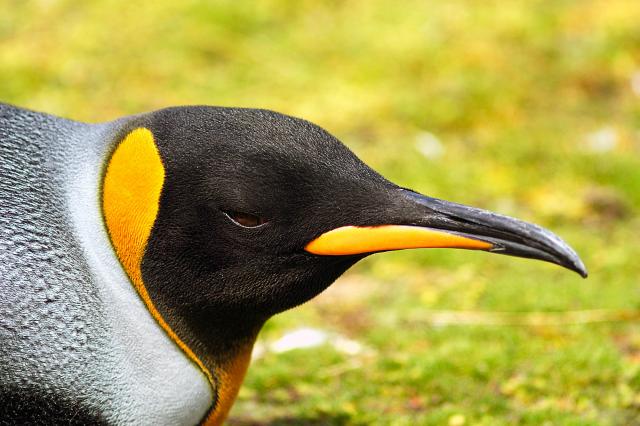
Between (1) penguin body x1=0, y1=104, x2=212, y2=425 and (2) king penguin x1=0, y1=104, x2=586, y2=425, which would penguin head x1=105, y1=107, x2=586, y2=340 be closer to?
(2) king penguin x1=0, y1=104, x2=586, y2=425

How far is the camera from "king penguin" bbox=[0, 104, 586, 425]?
9.29 ft

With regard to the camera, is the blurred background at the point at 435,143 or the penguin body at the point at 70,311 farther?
the blurred background at the point at 435,143

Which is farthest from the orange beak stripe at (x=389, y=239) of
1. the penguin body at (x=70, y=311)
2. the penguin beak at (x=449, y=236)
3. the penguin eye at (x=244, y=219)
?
the penguin body at (x=70, y=311)

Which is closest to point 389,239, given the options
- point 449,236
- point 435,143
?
point 449,236

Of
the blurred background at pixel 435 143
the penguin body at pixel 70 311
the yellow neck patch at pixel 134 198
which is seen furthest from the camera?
the blurred background at pixel 435 143

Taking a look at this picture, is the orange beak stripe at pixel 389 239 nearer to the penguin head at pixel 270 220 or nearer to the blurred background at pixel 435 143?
the penguin head at pixel 270 220

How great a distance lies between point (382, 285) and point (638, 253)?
5.28 ft

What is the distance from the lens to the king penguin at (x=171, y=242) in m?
2.83

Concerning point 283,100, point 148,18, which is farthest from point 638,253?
point 148,18

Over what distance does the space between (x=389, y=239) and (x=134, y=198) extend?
799 millimetres

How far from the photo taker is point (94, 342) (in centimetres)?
291

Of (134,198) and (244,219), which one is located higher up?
(134,198)

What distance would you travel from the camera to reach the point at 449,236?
282 centimetres

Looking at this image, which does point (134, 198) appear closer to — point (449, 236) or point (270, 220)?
point (270, 220)
